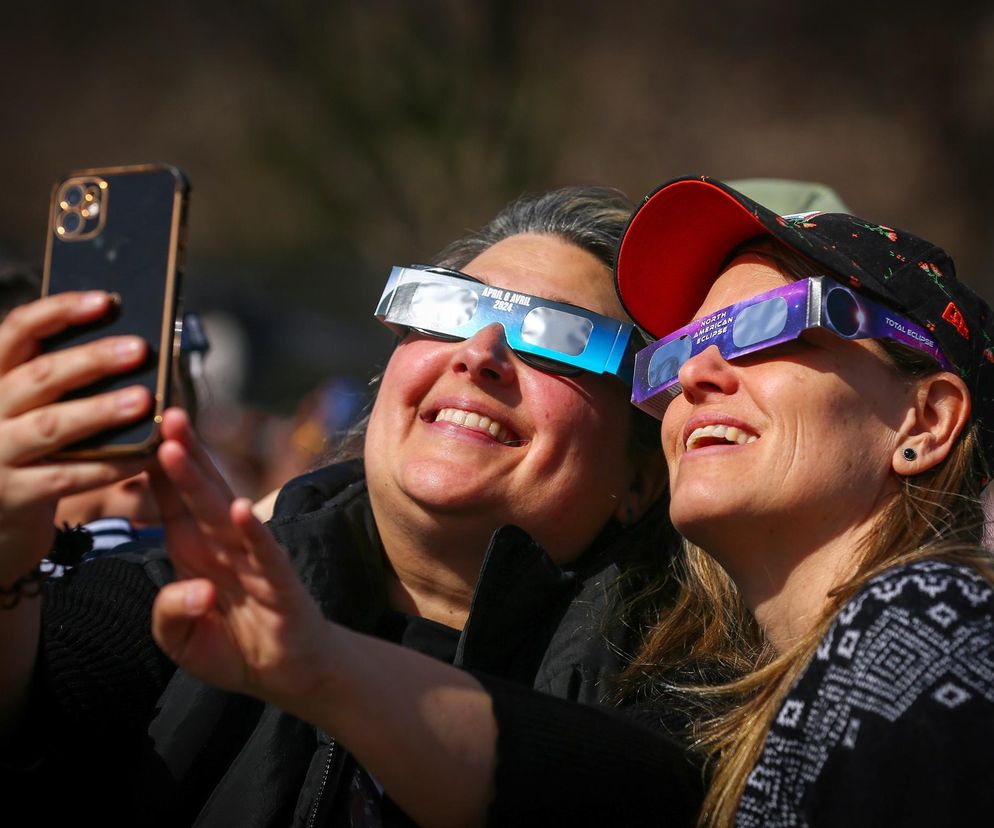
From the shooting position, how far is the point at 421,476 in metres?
2.63

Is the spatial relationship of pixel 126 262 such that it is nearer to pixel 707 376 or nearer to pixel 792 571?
pixel 707 376

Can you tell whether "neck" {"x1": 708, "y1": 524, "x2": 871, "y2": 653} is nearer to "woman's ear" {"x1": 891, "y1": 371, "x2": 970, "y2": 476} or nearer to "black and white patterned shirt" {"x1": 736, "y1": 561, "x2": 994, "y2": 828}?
"woman's ear" {"x1": 891, "y1": 371, "x2": 970, "y2": 476}

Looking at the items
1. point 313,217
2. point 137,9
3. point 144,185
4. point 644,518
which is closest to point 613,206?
point 644,518

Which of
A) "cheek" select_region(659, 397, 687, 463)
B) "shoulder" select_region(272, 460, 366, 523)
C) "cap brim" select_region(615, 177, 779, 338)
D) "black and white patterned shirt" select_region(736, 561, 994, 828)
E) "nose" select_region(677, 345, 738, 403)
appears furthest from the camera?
"shoulder" select_region(272, 460, 366, 523)

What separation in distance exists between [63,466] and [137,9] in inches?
403

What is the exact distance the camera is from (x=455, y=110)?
9359 millimetres

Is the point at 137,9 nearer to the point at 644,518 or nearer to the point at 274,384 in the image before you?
the point at 274,384

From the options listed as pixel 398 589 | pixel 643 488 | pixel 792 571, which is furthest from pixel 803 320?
pixel 398 589

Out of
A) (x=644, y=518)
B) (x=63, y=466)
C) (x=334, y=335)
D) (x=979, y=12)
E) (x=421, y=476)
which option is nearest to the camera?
(x=63, y=466)

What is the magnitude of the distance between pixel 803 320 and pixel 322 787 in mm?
1369

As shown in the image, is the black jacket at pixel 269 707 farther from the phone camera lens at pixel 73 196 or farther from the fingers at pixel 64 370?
the phone camera lens at pixel 73 196

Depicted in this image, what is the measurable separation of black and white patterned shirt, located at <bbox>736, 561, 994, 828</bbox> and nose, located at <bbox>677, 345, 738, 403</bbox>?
0.64 metres

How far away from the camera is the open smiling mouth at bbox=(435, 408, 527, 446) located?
2.71 meters

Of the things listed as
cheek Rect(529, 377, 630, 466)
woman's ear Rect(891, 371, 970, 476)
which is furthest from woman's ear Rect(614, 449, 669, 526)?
woman's ear Rect(891, 371, 970, 476)
